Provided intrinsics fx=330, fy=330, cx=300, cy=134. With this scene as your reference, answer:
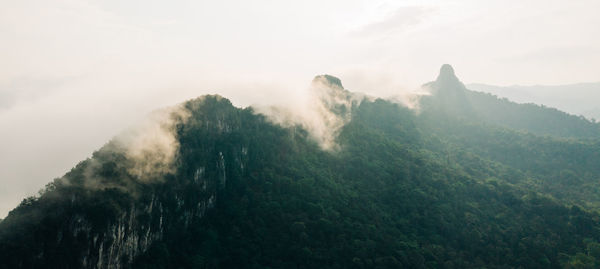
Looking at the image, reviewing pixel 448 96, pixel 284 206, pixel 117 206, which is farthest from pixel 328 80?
pixel 117 206

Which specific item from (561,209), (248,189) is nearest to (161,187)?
(248,189)

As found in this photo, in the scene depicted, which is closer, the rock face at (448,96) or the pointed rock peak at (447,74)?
the rock face at (448,96)

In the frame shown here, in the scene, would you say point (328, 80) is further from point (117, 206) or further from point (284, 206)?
point (117, 206)

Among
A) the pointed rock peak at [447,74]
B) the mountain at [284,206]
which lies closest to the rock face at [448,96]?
the pointed rock peak at [447,74]

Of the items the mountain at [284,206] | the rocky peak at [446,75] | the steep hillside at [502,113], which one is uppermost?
the rocky peak at [446,75]

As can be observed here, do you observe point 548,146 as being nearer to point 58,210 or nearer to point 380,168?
point 380,168

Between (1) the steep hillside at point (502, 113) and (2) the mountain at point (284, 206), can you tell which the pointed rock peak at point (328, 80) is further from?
(1) the steep hillside at point (502, 113)
